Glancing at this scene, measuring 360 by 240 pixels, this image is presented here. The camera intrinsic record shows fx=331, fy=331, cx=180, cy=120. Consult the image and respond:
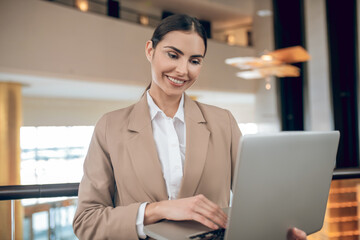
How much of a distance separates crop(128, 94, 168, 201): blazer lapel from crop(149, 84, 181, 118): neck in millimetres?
88

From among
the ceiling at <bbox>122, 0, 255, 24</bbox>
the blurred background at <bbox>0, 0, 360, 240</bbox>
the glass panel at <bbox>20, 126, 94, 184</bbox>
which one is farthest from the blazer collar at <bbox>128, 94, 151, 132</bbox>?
the ceiling at <bbox>122, 0, 255, 24</bbox>

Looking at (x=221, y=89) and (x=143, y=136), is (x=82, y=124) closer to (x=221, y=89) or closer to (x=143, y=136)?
(x=221, y=89)

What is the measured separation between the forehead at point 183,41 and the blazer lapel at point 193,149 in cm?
20

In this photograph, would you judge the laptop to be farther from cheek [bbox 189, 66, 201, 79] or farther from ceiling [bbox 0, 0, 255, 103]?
ceiling [bbox 0, 0, 255, 103]

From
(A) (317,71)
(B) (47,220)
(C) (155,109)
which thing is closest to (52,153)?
(A) (317,71)

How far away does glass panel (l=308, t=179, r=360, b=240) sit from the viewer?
5.23ft

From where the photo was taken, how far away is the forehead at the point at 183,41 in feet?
3.29

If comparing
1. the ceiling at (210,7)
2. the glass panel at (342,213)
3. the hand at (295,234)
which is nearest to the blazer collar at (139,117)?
the hand at (295,234)

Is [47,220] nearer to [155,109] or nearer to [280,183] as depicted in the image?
[155,109]

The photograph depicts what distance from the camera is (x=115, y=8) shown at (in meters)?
8.34

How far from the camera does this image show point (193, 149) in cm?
Result: 103

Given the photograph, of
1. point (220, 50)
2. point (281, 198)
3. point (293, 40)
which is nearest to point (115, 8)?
point (220, 50)

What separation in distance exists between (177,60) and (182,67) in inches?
1.1

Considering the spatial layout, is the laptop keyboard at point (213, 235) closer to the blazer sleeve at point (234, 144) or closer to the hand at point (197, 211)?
the hand at point (197, 211)
